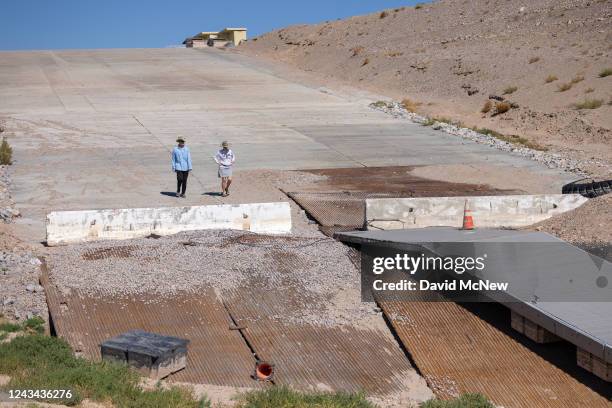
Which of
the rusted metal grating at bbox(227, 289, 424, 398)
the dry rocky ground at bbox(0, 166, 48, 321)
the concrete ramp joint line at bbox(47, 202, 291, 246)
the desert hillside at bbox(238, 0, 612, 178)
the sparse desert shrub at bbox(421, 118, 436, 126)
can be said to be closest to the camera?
the rusted metal grating at bbox(227, 289, 424, 398)

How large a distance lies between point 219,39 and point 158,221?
5042 centimetres

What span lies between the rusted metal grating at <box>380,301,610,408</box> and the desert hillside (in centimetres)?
1233

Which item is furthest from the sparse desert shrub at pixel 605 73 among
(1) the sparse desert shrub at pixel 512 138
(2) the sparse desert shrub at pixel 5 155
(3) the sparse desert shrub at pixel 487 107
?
(2) the sparse desert shrub at pixel 5 155

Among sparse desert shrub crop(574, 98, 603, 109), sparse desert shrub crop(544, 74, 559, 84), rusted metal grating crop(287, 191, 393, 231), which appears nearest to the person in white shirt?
rusted metal grating crop(287, 191, 393, 231)

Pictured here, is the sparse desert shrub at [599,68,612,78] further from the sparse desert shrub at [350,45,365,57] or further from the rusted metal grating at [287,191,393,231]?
the rusted metal grating at [287,191,393,231]

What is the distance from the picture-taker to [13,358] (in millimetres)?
9609

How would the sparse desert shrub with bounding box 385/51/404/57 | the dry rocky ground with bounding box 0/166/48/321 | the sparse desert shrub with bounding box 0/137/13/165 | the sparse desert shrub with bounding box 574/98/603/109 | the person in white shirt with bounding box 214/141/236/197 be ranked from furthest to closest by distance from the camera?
the sparse desert shrub with bounding box 385/51/404/57 → the sparse desert shrub with bounding box 574/98/603/109 → the sparse desert shrub with bounding box 0/137/13/165 → the person in white shirt with bounding box 214/141/236/197 → the dry rocky ground with bounding box 0/166/48/321

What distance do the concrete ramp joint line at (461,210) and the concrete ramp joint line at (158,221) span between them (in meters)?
1.68

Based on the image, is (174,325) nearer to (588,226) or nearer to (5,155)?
(588,226)

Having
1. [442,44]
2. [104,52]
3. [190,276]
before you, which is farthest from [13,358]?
[104,52]

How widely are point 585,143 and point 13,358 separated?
22.7 m

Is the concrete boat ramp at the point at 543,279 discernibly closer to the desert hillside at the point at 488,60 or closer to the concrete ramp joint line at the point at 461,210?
the concrete ramp joint line at the point at 461,210

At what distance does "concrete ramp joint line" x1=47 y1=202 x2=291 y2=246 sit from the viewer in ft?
50.5

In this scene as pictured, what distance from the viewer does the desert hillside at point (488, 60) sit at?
3241 cm
